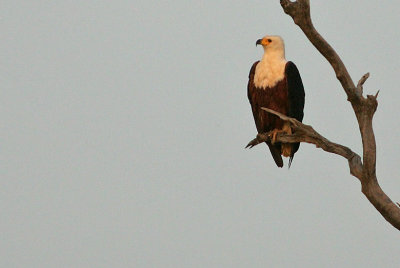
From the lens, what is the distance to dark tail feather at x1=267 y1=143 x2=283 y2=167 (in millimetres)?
10062

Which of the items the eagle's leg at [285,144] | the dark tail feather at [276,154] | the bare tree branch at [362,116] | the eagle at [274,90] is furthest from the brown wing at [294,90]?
the bare tree branch at [362,116]

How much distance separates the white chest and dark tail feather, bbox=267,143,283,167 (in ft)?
2.49

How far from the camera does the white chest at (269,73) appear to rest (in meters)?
9.63

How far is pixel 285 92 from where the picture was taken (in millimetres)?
9594

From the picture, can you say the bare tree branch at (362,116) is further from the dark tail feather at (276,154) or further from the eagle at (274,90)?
the dark tail feather at (276,154)

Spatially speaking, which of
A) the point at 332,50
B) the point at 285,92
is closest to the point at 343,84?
the point at 332,50

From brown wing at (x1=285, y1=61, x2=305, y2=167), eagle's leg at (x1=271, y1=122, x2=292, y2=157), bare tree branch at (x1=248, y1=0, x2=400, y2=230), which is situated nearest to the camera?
bare tree branch at (x1=248, y1=0, x2=400, y2=230)

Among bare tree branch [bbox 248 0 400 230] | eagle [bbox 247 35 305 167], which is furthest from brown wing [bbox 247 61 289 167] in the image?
bare tree branch [bbox 248 0 400 230]

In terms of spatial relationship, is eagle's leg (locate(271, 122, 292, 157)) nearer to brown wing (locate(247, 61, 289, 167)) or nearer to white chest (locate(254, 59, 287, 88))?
brown wing (locate(247, 61, 289, 167))

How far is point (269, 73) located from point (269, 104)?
0.33 metres

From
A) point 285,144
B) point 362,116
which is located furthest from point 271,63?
point 362,116

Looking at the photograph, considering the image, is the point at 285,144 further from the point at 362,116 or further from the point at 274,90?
the point at 362,116

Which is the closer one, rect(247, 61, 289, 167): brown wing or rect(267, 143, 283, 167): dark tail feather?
rect(247, 61, 289, 167): brown wing

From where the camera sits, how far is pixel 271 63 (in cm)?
973
